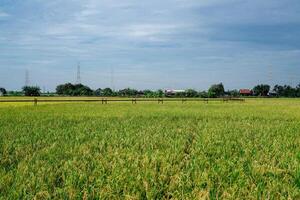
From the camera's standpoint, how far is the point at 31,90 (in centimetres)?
15688

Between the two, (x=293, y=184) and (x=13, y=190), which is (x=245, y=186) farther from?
(x=13, y=190)

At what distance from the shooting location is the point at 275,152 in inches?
420

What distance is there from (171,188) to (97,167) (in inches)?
72.6

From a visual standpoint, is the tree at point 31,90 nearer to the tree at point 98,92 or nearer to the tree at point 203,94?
the tree at point 98,92

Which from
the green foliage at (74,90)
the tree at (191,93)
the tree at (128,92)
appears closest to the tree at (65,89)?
the green foliage at (74,90)

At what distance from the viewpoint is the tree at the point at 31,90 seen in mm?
155125

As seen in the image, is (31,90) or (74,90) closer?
(31,90)

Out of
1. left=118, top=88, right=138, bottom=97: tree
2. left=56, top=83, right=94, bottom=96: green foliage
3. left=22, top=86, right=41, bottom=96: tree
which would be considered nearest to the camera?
left=22, top=86, right=41, bottom=96: tree

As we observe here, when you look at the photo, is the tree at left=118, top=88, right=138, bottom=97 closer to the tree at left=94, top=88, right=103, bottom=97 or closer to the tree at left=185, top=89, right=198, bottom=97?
the tree at left=94, top=88, right=103, bottom=97

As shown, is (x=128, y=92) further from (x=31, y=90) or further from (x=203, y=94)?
(x=31, y=90)

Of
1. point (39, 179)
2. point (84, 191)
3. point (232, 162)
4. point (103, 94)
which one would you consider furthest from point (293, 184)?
point (103, 94)

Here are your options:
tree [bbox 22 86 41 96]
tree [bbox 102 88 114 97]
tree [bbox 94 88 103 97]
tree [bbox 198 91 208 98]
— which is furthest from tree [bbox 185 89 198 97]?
tree [bbox 22 86 41 96]

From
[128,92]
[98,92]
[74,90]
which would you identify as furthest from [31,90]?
[128,92]

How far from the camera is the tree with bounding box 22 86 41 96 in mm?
155125
